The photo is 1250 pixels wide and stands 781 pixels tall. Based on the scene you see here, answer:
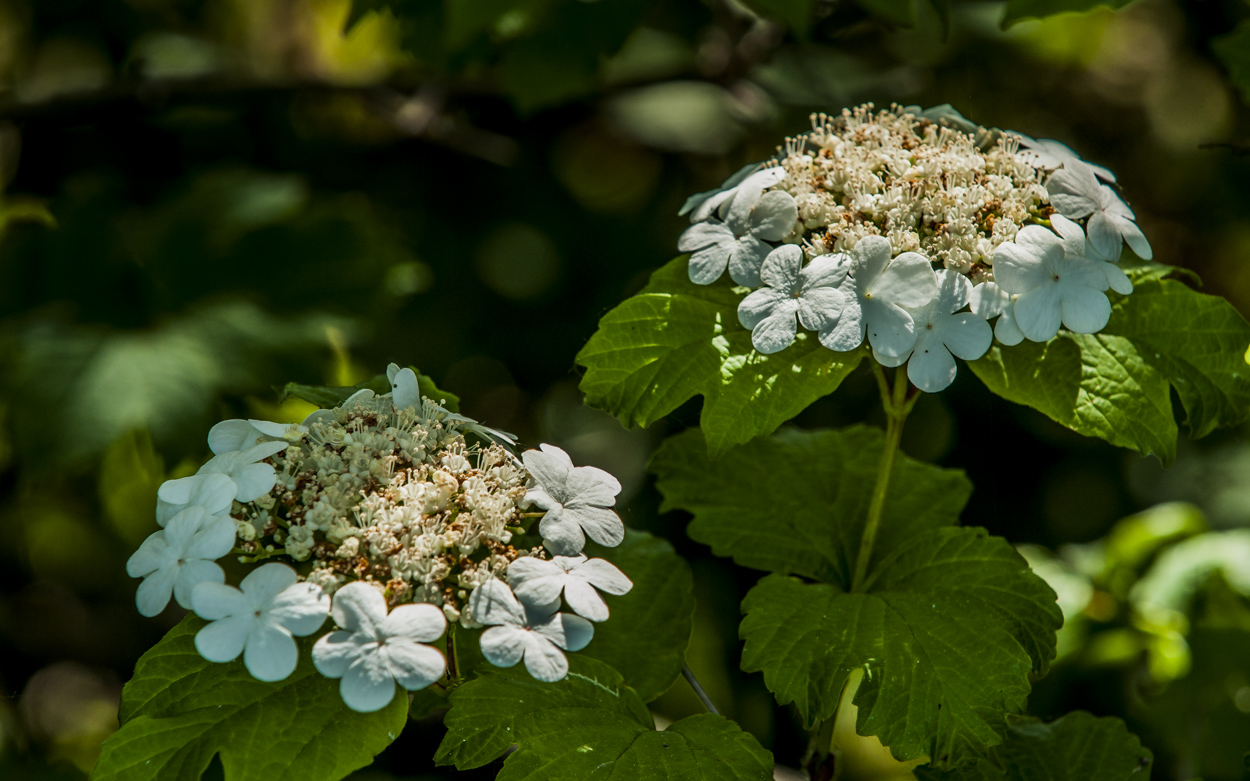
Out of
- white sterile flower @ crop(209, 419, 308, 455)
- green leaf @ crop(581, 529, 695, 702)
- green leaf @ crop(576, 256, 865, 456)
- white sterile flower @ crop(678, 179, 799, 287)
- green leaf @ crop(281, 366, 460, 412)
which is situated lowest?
green leaf @ crop(581, 529, 695, 702)

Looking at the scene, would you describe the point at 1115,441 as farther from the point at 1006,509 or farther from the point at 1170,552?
the point at 1006,509

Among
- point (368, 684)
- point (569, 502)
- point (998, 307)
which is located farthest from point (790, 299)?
point (368, 684)

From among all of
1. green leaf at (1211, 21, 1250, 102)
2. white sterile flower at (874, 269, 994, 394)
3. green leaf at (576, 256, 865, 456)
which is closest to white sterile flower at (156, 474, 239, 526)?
green leaf at (576, 256, 865, 456)

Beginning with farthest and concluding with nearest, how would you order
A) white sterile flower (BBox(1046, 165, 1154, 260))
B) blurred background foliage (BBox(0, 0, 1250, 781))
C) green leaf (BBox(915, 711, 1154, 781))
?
blurred background foliage (BBox(0, 0, 1250, 781)), green leaf (BBox(915, 711, 1154, 781)), white sterile flower (BBox(1046, 165, 1154, 260))

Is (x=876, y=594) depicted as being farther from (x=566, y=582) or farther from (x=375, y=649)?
(x=375, y=649)

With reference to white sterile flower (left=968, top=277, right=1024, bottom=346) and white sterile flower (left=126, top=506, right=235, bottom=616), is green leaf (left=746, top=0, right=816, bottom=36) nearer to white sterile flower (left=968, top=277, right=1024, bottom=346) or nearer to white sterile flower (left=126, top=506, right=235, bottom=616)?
white sterile flower (left=968, top=277, right=1024, bottom=346)

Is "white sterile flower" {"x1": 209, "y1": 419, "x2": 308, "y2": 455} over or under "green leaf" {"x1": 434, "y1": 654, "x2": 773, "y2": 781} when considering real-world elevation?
over
